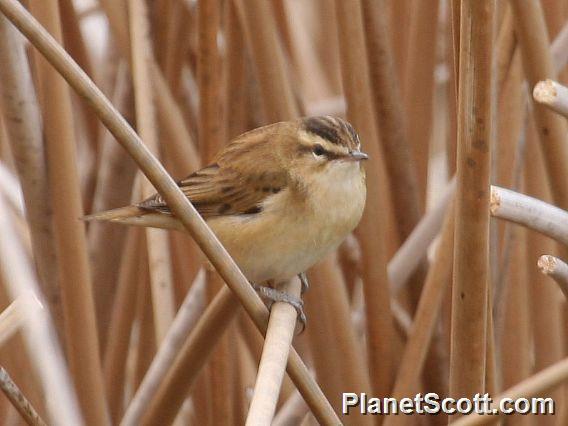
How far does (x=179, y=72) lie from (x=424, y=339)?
89cm

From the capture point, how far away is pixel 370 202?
2084 millimetres

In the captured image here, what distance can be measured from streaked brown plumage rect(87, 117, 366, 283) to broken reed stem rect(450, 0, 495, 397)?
0.58m

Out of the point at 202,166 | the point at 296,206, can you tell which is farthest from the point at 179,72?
the point at 296,206

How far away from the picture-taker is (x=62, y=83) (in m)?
1.78

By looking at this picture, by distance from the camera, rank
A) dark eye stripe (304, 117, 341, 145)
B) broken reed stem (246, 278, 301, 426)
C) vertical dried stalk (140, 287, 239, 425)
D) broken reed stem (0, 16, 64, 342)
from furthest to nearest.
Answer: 1. dark eye stripe (304, 117, 341, 145)
2. broken reed stem (0, 16, 64, 342)
3. vertical dried stalk (140, 287, 239, 425)
4. broken reed stem (246, 278, 301, 426)

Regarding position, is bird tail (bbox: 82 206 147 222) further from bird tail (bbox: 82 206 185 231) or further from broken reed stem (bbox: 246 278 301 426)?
broken reed stem (bbox: 246 278 301 426)

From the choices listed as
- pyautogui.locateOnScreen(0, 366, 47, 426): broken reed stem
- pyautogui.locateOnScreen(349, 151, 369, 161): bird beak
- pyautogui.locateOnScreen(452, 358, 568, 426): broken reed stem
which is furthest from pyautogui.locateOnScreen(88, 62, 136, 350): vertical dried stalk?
pyautogui.locateOnScreen(452, 358, 568, 426): broken reed stem

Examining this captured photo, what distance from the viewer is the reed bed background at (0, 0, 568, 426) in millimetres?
1420

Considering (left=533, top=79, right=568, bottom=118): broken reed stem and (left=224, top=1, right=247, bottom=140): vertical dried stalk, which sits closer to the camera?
(left=533, top=79, right=568, bottom=118): broken reed stem

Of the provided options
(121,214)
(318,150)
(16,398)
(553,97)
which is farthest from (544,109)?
(16,398)

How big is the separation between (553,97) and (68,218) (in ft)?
3.03

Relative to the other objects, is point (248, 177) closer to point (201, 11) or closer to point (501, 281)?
point (201, 11)

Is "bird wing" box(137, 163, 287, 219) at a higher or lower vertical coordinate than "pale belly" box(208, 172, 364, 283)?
higher

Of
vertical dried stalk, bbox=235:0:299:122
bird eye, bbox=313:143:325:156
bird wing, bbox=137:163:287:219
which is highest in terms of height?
vertical dried stalk, bbox=235:0:299:122
